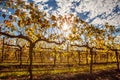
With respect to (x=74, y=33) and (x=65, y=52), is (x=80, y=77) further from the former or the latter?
(x=65, y=52)

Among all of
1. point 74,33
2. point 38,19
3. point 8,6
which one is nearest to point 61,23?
point 74,33

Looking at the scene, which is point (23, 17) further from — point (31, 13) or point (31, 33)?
point (31, 33)

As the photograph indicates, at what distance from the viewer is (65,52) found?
20.8m

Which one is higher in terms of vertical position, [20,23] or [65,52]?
[20,23]

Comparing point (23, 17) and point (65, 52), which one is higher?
point (23, 17)

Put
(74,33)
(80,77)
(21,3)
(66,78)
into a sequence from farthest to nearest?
(74,33), (80,77), (66,78), (21,3)

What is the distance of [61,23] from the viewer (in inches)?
650

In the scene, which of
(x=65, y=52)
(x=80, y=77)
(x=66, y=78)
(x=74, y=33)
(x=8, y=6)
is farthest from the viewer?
(x=65, y=52)

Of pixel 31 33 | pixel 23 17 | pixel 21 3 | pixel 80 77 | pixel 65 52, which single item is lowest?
pixel 80 77

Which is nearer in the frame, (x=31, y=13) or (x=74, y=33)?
(x=31, y=13)

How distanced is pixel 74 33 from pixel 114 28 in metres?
8.11

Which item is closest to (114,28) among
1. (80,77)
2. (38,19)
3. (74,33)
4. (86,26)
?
(86,26)

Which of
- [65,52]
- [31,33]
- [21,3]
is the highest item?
[21,3]

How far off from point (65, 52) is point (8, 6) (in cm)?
1164
